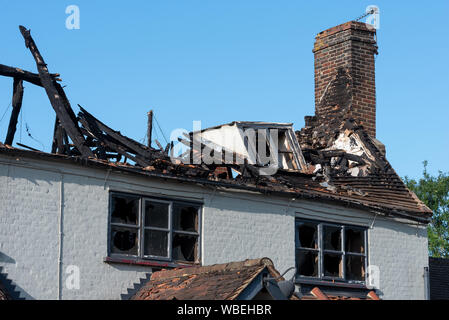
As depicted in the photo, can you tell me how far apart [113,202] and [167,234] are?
1.40m

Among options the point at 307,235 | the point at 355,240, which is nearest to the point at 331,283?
the point at 307,235

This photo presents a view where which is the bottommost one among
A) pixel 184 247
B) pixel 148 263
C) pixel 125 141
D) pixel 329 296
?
pixel 329 296

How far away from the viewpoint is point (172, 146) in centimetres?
2083

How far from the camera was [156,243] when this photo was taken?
1683cm

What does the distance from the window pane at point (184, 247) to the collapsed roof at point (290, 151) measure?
1.25m

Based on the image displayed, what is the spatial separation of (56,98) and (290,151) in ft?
24.6

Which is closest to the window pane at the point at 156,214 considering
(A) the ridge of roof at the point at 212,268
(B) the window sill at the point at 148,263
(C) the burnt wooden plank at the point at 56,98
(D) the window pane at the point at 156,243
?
(D) the window pane at the point at 156,243

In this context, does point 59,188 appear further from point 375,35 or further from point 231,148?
point 375,35

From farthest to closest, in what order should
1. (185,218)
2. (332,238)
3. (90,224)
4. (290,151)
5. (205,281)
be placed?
(290,151) → (332,238) → (185,218) → (90,224) → (205,281)

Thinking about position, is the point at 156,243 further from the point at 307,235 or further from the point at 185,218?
the point at 307,235

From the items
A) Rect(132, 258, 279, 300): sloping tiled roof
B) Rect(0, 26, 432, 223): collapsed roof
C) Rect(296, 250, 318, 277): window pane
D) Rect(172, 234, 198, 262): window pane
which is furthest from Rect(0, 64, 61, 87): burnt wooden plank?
Result: Rect(296, 250, 318, 277): window pane

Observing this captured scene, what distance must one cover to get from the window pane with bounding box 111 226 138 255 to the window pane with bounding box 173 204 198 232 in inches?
40.4

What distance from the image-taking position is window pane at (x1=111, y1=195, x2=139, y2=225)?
16.4 m
